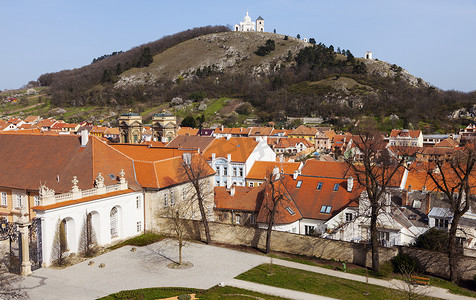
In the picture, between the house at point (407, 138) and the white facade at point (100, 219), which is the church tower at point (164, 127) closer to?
the white facade at point (100, 219)

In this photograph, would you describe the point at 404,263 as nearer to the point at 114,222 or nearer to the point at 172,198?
the point at 172,198

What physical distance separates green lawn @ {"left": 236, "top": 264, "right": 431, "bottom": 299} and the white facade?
10.6 metres

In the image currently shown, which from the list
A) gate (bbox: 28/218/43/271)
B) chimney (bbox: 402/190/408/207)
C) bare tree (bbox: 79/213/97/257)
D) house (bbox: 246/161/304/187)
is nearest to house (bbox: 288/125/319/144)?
house (bbox: 246/161/304/187)

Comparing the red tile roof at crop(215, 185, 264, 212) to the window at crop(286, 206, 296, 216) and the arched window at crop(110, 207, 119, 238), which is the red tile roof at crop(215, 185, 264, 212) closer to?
the window at crop(286, 206, 296, 216)

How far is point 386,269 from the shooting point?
25.9 metres

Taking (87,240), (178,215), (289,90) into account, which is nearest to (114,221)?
(87,240)

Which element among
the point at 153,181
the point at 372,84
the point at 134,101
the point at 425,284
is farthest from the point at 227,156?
the point at 134,101

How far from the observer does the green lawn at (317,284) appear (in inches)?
883

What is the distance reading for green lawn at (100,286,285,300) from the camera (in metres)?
20.9

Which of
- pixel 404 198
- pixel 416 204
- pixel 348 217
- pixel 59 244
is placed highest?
pixel 404 198

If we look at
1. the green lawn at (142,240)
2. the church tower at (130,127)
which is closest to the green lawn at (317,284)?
the green lawn at (142,240)

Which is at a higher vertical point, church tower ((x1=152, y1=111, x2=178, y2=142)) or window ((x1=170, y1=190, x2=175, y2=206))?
church tower ((x1=152, y1=111, x2=178, y2=142))

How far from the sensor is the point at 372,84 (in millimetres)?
141750

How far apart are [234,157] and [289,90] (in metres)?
104
